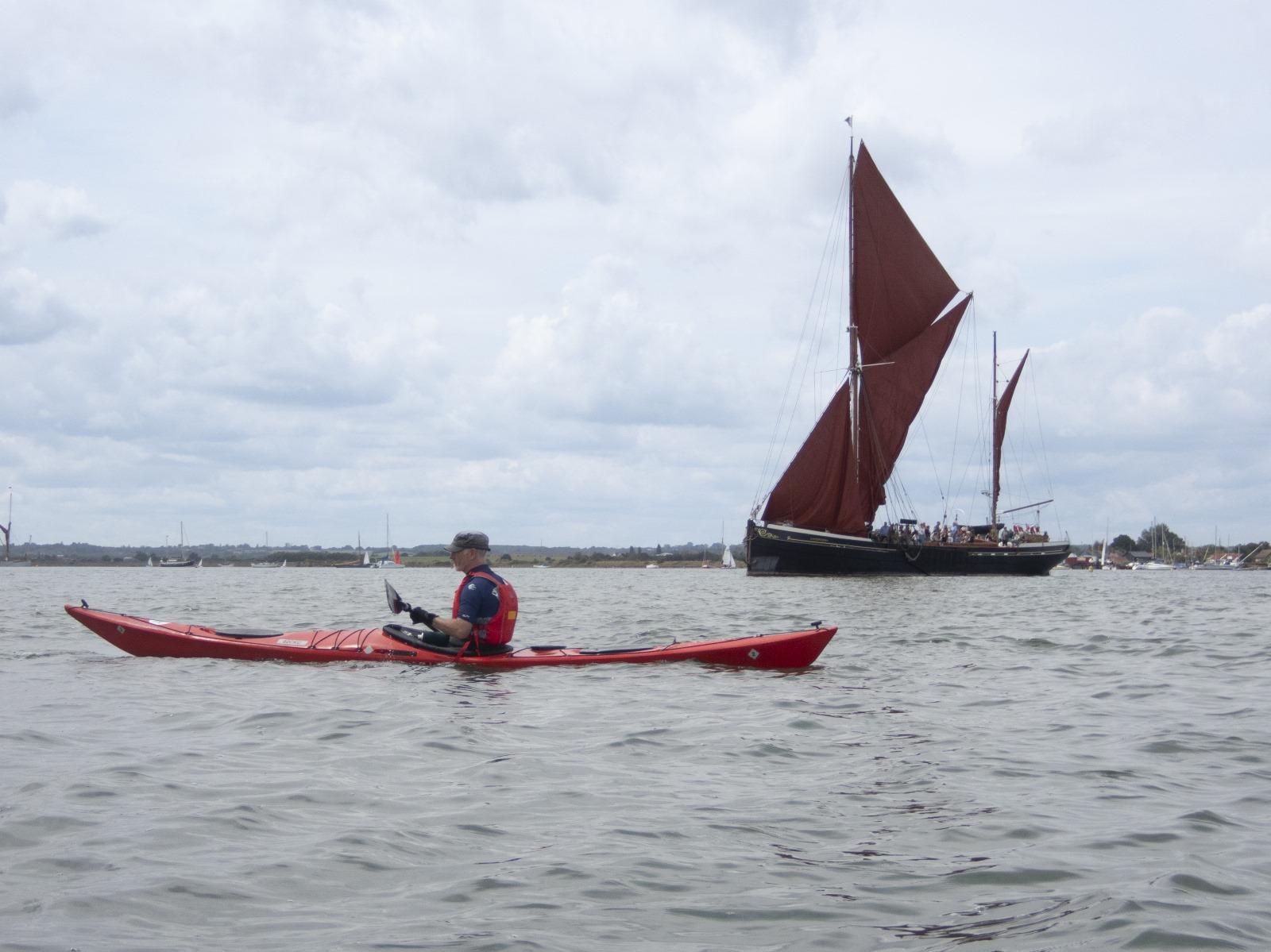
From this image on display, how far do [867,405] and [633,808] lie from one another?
53127 millimetres

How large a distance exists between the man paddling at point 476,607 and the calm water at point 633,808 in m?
0.57

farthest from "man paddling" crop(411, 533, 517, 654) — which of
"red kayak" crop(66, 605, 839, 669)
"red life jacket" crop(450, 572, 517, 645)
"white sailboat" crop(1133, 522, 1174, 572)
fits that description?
"white sailboat" crop(1133, 522, 1174, 572)

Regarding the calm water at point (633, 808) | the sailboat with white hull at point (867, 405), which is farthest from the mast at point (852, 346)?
the calm water at point (633, 808)

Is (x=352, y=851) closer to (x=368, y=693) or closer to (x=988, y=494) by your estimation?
(x=368, y=693)

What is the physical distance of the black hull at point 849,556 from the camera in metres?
57.7

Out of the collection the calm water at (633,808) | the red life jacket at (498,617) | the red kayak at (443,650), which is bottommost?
the calm water at (633,808)

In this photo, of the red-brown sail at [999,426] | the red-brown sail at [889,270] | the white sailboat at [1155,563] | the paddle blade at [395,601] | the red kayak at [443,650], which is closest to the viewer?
the paddle blade at [395,601]

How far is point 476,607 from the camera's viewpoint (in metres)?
13.3

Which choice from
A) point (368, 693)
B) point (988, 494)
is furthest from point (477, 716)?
point (988, 494)

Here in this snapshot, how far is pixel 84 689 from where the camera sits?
40.4 feet

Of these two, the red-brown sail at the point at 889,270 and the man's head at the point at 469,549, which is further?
the red-brown sail at the point at 889,270

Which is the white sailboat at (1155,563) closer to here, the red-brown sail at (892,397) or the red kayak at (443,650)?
the red-brown sail at (892,397)

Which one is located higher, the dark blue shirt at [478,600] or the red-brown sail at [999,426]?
the red-brown sail at [999,426]

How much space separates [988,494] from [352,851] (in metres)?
73.8
